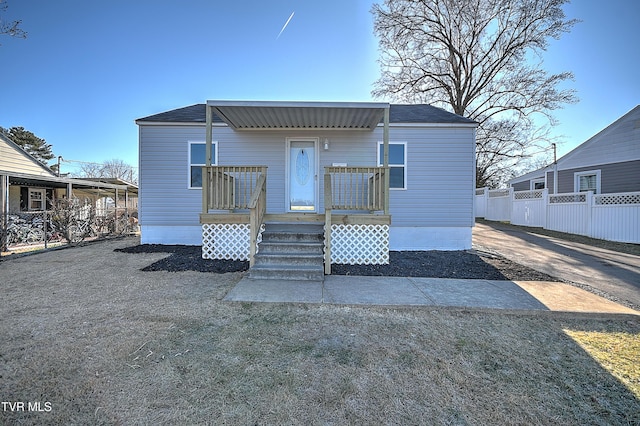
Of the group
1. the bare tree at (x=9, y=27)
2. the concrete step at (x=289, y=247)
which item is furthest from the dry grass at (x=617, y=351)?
the bare tree at (x=9, y=27)

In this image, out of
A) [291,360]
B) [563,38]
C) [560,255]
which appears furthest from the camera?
[563,38]

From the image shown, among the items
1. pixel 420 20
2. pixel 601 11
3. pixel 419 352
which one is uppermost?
pixel 420 20

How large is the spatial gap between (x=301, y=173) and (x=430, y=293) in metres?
4.76

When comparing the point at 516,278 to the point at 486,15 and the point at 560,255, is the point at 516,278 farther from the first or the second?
the point at 486,15

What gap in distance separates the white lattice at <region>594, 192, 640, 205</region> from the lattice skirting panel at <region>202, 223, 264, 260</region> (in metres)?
11.8

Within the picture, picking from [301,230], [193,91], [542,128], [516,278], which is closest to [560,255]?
[516,278]

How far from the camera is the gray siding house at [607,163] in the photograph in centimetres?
1029

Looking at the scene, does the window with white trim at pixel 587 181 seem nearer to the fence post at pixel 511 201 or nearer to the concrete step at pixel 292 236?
the fence post at pixel 511 201

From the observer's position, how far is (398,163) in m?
7.58

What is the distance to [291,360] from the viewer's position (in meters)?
2.35

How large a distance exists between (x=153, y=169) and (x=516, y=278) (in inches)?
351

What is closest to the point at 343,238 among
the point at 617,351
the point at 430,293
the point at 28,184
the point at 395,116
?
the point at 430,293

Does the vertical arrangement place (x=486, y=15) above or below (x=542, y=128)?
above

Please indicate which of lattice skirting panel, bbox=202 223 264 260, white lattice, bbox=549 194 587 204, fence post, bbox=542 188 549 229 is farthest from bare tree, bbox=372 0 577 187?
lattice skirting panel, bbox=202 223 264 260
